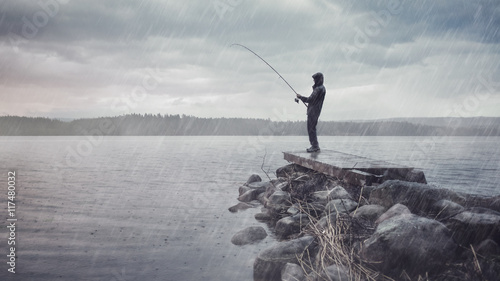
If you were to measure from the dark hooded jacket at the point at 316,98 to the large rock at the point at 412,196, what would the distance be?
4.70 metres

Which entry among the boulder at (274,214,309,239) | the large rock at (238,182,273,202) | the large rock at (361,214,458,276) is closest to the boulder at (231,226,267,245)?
the boulder at (274,214,309,239)

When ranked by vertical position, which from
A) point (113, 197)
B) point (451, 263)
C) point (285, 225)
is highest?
A: point (451, 263)

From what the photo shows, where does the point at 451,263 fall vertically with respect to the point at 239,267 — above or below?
above

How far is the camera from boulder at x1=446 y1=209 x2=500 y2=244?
4.40 m

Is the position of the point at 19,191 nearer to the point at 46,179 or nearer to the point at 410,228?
the point at 46,179

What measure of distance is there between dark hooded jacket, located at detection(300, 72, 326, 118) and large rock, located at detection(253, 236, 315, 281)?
19.0ft

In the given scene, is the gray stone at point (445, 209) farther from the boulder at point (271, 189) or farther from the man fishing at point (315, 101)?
the man fishing at point (315, 101)

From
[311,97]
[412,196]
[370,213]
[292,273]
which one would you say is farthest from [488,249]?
[311,97]

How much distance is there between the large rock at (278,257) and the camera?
551cm

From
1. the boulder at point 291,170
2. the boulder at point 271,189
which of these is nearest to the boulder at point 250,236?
the boulder at point 271,189

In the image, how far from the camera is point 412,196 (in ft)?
19.9

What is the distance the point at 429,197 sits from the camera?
6047 mm

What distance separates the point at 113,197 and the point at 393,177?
426 inches

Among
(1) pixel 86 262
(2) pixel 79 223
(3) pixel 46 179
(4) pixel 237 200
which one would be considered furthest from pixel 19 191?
(1) pixel 86 262
